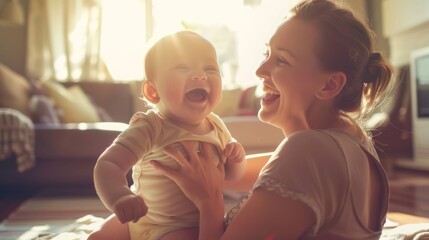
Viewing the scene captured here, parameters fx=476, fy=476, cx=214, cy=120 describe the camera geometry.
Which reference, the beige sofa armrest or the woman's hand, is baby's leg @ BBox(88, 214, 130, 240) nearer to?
the woman's hand

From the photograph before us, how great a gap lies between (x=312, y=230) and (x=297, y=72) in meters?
0.27

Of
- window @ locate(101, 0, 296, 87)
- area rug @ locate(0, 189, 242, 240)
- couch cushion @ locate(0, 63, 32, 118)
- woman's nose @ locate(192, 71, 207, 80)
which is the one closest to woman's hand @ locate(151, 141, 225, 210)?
woman's nose @ locate(192, 71, 207, 80)

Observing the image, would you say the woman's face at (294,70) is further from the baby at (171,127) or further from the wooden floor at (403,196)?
the wooden floor at (403,196)

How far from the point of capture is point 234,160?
1002 millimetres

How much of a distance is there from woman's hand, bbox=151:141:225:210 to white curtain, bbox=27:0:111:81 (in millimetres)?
4509

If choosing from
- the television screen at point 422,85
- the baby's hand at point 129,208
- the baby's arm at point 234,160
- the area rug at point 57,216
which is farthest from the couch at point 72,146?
the baby's hand at point 129,208

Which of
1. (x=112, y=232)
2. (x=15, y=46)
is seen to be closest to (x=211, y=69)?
(x=112, y=232)

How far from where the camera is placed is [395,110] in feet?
15.8

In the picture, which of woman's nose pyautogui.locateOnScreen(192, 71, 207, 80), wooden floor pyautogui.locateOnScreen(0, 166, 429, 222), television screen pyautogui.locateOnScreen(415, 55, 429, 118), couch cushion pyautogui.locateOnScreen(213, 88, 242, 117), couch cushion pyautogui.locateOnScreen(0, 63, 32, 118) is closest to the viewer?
woman's nose pyautogui.locateOnScreen(192, 71, 207, 80)

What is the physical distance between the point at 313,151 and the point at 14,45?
5113 mm

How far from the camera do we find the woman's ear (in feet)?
2.73

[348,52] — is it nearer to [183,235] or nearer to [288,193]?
[288,193]

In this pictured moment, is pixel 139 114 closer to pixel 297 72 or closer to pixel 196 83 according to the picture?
pixel 196 83

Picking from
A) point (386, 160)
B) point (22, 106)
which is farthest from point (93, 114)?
point (386, 160)
